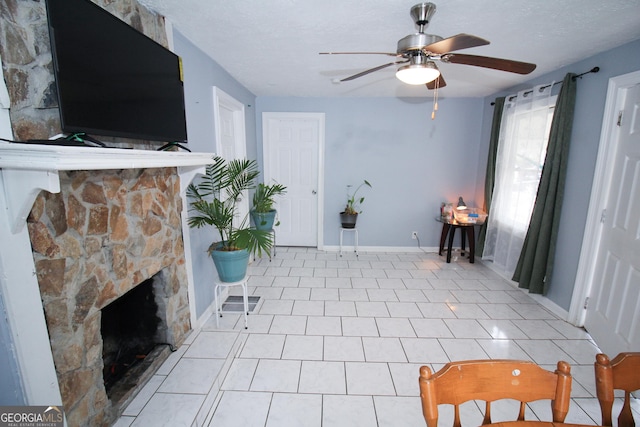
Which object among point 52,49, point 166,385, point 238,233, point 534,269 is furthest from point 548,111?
point 166,385

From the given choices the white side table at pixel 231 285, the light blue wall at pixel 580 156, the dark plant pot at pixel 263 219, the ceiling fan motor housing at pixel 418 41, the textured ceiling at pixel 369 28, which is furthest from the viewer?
the dark plant pot at pixel 263 219

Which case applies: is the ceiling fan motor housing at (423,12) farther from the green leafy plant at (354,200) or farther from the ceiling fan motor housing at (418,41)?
the green leafy plant at (354,200)

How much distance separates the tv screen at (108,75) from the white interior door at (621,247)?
321 centimetres

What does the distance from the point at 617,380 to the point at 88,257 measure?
213cm

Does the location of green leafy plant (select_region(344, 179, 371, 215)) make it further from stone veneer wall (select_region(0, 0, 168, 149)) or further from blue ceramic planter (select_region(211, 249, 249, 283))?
stone veneer wall (select_region(0, 0, 168, 149))

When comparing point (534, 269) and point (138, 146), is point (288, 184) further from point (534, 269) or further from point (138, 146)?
point (534, 269)

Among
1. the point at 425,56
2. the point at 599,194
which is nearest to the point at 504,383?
the point at 425,56

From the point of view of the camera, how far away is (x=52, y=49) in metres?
1.04

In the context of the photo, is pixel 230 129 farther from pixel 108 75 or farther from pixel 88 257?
pixel 88 257

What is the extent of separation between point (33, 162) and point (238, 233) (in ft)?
4.61

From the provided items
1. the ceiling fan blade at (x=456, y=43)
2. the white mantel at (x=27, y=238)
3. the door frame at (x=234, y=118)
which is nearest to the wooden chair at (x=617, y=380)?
the ceiling fan blade at (x=456, y=43)

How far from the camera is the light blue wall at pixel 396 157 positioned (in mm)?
4109

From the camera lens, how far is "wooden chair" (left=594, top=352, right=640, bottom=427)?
92cm

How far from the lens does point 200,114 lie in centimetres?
236
